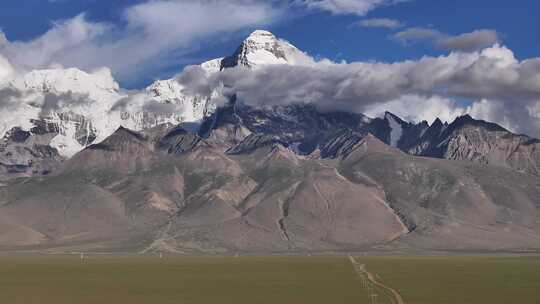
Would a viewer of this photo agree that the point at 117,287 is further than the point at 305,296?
Yes

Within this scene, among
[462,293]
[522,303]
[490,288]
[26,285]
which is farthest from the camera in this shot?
[26,285]

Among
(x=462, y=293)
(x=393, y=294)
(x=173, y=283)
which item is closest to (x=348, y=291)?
(x=393, y=294)

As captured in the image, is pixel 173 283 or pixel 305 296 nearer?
pixel 305 296

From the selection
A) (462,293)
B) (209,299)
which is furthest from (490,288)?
(209,299)

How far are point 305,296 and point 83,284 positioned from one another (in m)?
62.4

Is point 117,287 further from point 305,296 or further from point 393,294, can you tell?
point 393,294

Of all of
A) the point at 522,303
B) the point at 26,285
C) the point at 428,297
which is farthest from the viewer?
the point at 26,285

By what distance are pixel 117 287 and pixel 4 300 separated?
119 ft

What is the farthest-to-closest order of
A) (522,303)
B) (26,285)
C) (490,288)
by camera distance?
1. (26,285)
2. (490,288)
3. (522,303)

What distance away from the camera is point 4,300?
150m

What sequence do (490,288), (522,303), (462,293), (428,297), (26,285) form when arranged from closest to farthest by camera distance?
(522,303) → (428,297) → (462,293) → (490,288) → (26,285)

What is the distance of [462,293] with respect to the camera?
536 feet

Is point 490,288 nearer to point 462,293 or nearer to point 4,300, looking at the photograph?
point 462,293

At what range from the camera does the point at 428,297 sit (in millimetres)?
151125
